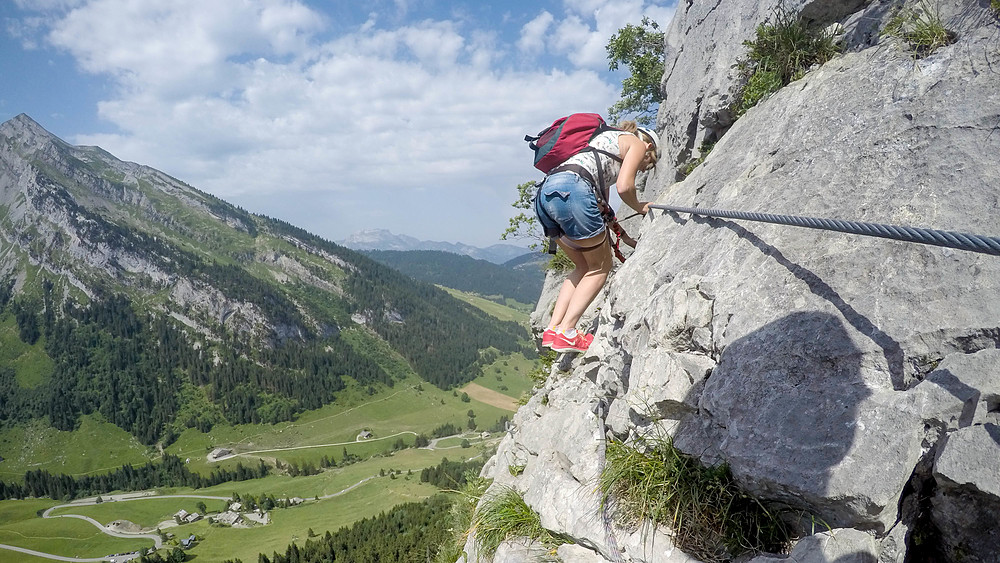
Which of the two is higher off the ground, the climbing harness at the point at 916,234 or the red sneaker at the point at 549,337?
the climbing harness at the point at 916,234

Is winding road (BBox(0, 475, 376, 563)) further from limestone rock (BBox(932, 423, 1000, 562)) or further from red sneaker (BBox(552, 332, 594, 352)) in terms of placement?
limestone rock (BBox(932, 423, 1000, 562))

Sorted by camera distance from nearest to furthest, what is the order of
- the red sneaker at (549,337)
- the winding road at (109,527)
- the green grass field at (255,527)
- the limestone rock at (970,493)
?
the limestone rock at (970,493) → the red sneaker at (549,337) → the green grass field at (255,527) → the winding road at (109,527)

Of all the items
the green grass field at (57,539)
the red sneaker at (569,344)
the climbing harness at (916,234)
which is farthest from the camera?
the green grass field at (57,539)

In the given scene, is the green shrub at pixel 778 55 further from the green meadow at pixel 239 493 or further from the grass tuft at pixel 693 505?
the green meadow at pixel 239 493

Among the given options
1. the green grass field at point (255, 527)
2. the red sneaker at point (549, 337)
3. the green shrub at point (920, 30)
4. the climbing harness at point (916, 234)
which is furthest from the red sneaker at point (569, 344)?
the green grass field at point (255, 527)

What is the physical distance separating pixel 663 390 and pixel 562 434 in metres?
2.46

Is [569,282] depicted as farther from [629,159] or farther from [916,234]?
[916,234]

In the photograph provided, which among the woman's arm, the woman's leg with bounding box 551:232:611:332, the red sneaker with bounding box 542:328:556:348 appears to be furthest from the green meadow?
the woman's arm

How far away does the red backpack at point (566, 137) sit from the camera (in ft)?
23.9

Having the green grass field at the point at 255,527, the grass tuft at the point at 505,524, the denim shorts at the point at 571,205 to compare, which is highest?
the denim shorts at the point at 571,205

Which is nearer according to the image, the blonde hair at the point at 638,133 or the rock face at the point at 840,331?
the rock face at the point at 840,331

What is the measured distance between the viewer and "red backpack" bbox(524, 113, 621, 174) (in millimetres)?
7281

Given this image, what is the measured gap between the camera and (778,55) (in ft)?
25.8

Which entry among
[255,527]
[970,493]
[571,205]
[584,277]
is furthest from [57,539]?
[970,493]
